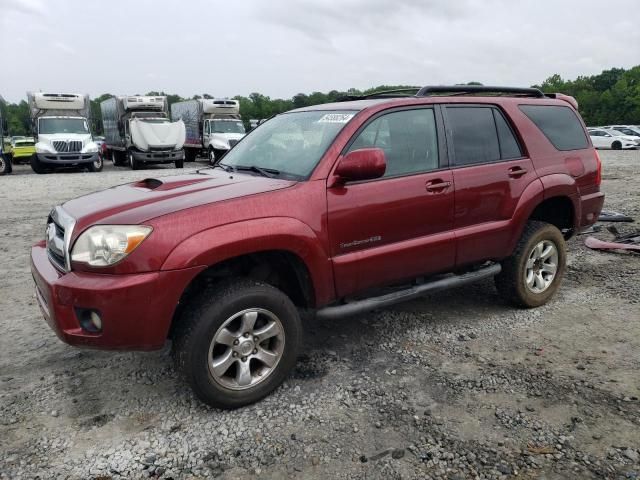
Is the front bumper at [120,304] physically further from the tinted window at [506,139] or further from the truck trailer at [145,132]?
the truck trailer at [145,132]

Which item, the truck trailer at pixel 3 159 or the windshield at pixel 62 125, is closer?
the windshield at pixel 62 125

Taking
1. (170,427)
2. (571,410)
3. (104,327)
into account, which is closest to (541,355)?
(571,410)

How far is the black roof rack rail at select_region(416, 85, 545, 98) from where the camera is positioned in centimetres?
397

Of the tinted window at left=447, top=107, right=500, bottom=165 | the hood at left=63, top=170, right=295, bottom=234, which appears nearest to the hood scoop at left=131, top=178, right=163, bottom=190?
the hood at left=63, top=170, right=295, bottom=234

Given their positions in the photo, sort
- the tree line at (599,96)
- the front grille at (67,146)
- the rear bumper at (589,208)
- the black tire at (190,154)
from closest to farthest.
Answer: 1. the rear bumper at (589,208)
2. the front grille at (67,146)
3. the black tire at (190,154)
4. the tree line at (599,96)

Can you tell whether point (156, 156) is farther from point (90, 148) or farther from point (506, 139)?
point (506, 139)

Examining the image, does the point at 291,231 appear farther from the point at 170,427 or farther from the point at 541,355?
the point at 541,355

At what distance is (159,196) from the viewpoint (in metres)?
2.99

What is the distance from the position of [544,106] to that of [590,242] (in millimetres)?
2581

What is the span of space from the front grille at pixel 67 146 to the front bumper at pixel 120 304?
703 inches

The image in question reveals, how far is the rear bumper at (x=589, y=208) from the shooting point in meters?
4.64

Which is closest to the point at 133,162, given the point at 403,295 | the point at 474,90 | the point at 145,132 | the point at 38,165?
the point at 145,132

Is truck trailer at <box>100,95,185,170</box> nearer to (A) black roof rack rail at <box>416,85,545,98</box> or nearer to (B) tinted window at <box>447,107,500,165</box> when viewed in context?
(A) black roof rack rail at <box>416,85,545,98</box>

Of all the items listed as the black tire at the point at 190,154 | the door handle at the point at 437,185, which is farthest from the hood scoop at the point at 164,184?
the black tire at the point at 190,154
